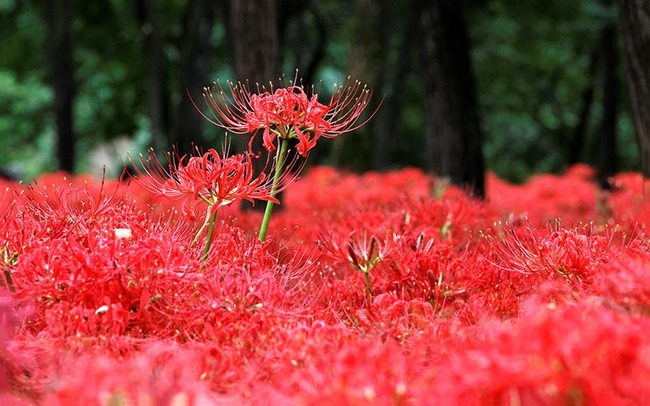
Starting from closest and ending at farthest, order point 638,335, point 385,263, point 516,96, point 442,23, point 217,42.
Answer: point 638,335, point 385,263, point 442,23, point 217,42, point 516,96

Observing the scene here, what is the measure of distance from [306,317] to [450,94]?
167 inches

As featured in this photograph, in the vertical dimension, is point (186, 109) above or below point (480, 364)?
below

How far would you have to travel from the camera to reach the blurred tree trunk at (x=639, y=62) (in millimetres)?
4047

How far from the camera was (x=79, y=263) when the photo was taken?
2.10 m

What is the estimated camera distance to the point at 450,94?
20.3 ft

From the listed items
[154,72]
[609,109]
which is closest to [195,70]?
[154,72]

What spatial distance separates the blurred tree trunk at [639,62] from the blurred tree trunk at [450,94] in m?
1.82

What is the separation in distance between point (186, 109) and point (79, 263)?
7.91 metres

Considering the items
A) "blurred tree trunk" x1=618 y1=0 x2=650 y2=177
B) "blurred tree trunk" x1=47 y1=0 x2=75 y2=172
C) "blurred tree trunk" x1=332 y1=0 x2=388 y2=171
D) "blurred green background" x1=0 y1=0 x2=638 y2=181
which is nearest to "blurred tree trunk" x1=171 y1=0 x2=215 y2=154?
"blurred green background" x1=0 y1=0 x2=638 y2=181

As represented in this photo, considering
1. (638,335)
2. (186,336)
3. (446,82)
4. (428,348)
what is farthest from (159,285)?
(446,82)

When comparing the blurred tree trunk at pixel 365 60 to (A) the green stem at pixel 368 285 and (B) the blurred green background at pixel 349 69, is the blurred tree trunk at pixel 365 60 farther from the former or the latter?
(A) the green stem at pixel 368 285

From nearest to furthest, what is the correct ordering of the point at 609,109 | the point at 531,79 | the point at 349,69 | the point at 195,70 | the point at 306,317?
the point at 306,317, the point at 195,70, the point at 349,69, the point at 609,109, the point at 531,79

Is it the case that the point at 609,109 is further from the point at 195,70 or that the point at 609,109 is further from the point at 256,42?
the point at 256,42

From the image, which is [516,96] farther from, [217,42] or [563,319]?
[563,319]
